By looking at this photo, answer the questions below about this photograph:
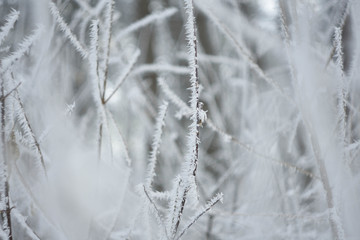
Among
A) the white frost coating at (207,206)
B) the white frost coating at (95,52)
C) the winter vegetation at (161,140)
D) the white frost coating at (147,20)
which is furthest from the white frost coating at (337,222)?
the white frost coating at (147,20)

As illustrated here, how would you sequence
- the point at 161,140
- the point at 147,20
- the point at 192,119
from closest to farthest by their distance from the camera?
the point at 192,119 < the point at 161,140 < the point at 147,20

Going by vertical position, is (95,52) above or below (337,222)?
above

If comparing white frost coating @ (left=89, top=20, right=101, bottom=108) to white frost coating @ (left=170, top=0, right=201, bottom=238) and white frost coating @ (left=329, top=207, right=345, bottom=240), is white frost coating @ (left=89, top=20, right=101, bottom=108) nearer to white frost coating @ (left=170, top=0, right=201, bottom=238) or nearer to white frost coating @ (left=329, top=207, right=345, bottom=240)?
white frost coating @ (left=170, top=0, right=201, bottom=238)

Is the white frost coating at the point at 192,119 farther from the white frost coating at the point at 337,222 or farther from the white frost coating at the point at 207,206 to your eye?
the white frost coating at the point at 337,222

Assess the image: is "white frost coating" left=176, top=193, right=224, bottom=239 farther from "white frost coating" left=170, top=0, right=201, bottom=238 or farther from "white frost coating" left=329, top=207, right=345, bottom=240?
"white frost coating" left=329, top=207, right=345, bottom=240

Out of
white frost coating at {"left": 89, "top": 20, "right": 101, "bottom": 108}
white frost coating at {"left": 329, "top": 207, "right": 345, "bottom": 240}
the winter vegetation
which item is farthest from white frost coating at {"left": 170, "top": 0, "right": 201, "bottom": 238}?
white frost coating at {"left": 329, "top": 207, "right": 345, "bottom": 240}

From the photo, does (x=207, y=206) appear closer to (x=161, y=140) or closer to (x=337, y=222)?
(x=161, y=140)

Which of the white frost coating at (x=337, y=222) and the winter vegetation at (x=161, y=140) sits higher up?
the winter vegetation at (x=161, y=140)

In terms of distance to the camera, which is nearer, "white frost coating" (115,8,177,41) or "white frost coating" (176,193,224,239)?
"white frost coating" (176,193,224,239)

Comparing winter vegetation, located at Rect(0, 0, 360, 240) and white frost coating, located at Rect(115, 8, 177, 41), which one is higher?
white frost coating, located at Rect(115, 8, 177, 41)

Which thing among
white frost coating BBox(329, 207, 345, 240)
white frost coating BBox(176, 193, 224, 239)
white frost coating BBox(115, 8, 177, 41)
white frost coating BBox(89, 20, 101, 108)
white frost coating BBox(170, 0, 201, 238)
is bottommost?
white frost coating BBox(329, 207, 345, 240)

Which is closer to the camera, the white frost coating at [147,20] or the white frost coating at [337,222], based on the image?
the white frost coating at [337,222]

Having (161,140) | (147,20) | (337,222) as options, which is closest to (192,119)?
(161,140)
